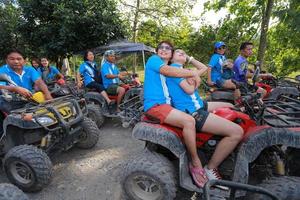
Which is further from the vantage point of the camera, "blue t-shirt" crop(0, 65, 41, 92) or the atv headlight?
"blue t-shirt" crop(0, 65, 41, 92)

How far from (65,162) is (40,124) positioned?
44.9 inches

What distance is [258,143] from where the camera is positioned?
3.14m

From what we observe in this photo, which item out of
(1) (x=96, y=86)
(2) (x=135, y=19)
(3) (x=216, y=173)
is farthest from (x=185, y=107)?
(2) (x=135, y=19)

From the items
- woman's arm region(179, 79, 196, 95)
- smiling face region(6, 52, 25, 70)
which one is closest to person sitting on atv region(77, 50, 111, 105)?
smiling face region(6, 52, 25, 70)

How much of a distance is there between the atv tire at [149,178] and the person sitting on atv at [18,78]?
2216mm

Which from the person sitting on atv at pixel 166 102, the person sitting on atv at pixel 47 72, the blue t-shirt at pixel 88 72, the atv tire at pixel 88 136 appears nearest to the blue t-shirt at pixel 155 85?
the person sitting on atv at pixel 166 102

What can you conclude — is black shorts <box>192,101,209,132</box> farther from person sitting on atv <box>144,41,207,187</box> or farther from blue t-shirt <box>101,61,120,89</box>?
blue t-shirt <box>101,61,120,89</box>

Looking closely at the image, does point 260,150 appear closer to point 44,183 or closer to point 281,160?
point 281,160

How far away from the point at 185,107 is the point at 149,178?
3.03 feet

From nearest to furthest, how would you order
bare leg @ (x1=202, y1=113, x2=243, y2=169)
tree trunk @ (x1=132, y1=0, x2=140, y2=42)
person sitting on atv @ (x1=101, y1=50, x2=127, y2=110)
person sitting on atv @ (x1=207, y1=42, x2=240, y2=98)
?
bare leg @ (x1=202, y1=113, x2=243, y2=169) < person sitting on atv @ (x1=207, y1=42, x2=240, y2=98) < person sitting on atv @ (x1=101, y1=50, x2=127, y2=110) < tree trunk @ (x1=132, y1=0, x2=140, y2=42)

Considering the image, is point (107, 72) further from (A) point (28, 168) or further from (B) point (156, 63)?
(B) point (156, 63)

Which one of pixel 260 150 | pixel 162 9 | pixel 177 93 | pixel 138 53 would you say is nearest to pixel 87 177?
pixel 177 93

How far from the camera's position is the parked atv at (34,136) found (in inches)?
161

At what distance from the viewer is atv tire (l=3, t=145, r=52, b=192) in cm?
405
